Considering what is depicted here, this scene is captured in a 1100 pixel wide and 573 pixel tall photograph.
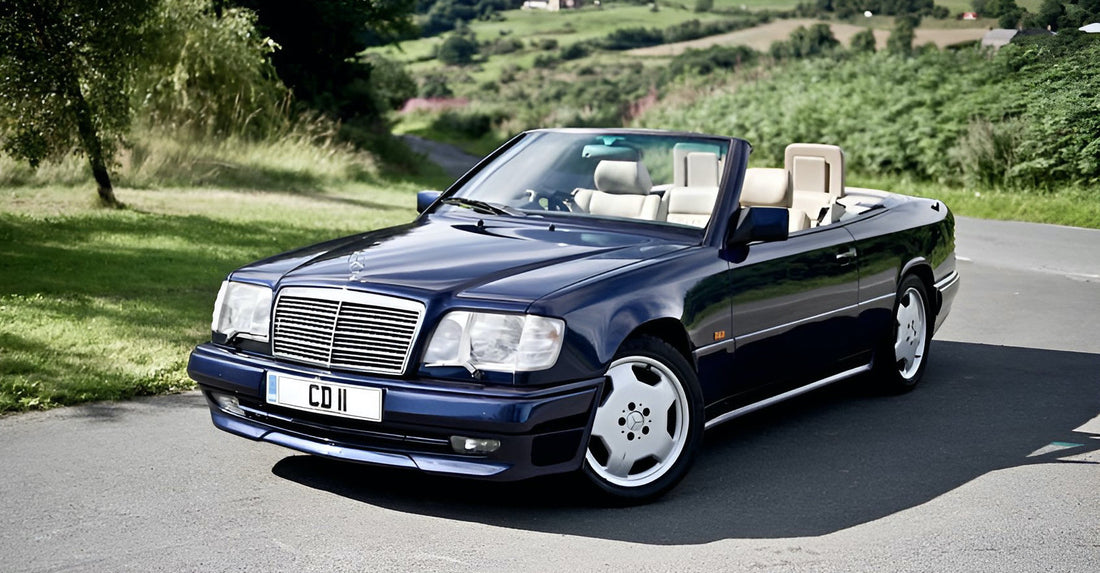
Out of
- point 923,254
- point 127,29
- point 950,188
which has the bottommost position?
point 950,188

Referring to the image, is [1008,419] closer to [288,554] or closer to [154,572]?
[288,554]

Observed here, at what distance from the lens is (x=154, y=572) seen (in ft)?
15.0

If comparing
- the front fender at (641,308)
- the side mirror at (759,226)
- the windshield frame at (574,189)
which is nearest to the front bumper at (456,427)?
the front fender at (641,308)

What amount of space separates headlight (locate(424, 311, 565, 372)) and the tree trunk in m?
11.0

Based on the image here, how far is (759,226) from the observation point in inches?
242

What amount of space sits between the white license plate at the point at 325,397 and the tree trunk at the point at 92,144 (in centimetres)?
1054

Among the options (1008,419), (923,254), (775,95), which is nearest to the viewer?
(1008,419)

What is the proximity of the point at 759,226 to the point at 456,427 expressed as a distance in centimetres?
191

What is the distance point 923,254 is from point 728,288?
2311mm

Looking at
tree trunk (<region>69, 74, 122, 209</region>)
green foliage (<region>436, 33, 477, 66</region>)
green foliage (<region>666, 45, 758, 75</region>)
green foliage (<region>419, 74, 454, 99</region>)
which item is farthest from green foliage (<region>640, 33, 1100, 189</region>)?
green foliage (<region>436, 33, 477, 66</region>)

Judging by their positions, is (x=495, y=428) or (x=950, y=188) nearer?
(x=495, y=428)

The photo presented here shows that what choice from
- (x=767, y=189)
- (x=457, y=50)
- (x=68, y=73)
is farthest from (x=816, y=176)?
(x=457, y=50)

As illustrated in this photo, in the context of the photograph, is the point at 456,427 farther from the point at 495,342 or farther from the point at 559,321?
the point at 559,321

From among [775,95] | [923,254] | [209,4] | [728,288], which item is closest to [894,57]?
[775,95]
